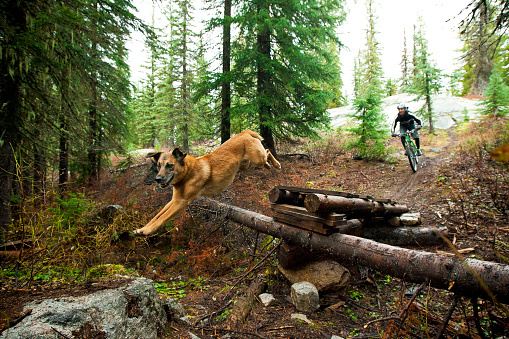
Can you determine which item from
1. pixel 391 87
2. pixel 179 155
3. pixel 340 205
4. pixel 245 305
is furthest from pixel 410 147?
pixel 391 87

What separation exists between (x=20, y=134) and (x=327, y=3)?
13885 mm

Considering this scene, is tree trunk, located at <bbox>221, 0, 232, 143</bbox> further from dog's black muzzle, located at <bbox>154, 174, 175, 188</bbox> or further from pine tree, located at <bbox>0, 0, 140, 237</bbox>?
dog's black muzzle, located at <bbox>154, 174, 175, 188</bbox>

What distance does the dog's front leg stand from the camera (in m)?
3.84

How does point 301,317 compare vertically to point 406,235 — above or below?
below

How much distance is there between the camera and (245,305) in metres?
4.28

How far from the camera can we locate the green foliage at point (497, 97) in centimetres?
1379

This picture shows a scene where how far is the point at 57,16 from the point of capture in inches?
190

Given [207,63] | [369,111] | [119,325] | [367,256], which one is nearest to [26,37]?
[119,325]

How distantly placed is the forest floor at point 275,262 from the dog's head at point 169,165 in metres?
1.63

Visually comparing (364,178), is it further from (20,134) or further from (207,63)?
(20,134)

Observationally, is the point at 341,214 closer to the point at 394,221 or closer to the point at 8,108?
the point at 394,221

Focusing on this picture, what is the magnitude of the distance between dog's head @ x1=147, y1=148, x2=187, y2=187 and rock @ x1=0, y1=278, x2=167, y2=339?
59.3 inches

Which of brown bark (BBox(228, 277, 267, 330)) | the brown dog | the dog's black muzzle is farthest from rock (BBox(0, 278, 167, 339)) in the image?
the dog's black muzzle

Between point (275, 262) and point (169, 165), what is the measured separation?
3440 millimetres
